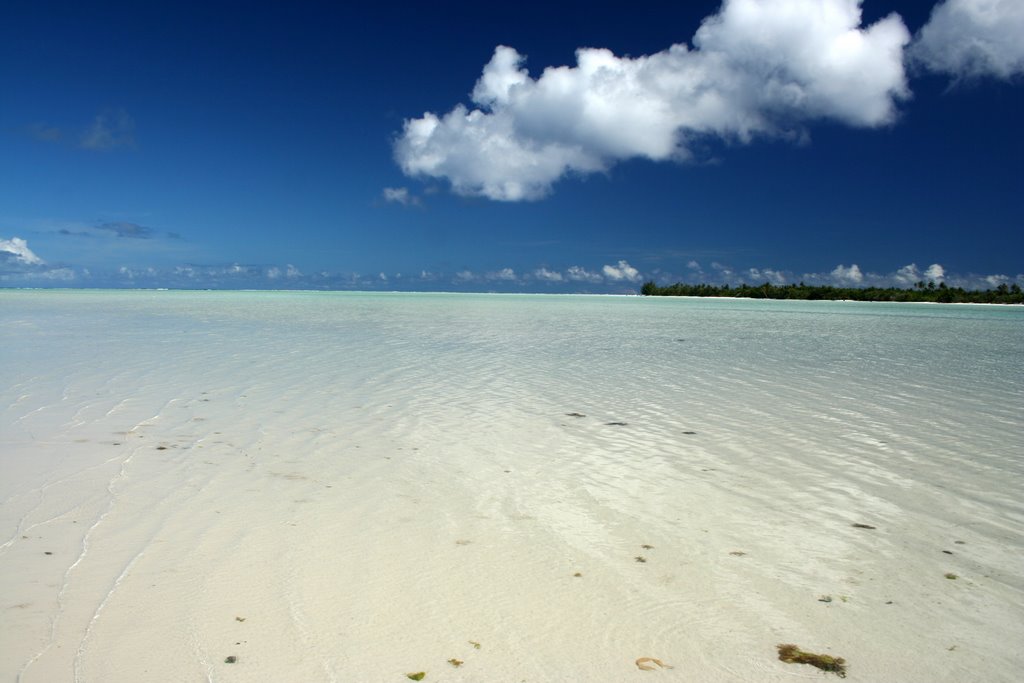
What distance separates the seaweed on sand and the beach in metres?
0.03

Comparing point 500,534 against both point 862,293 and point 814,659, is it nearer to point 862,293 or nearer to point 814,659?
point 814,659

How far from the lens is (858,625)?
8.71ft

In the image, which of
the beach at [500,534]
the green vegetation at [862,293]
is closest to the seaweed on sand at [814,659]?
the beach at [500,534]

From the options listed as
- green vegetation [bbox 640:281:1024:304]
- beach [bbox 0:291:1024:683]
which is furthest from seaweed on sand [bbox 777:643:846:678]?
green vegetation [bbox 640:281:1024:304]

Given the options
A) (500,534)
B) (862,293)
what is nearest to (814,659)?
(500,534)

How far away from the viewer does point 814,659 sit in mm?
2402

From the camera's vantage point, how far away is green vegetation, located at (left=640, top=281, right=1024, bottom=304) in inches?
3125

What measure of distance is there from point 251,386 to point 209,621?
614cm

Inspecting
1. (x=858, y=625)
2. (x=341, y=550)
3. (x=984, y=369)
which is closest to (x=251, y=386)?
(x=341, y=550)

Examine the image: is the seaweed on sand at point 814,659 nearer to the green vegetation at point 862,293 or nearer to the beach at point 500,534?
the beach at point 500,534

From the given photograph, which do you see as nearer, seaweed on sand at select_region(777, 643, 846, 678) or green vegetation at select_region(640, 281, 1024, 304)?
seaweed on sand at select_region(777, 643, 846, 678)

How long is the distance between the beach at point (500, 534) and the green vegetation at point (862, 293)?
285 ft

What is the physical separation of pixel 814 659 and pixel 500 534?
65.3 inches

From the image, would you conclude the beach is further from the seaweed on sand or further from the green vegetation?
the green vegetation
